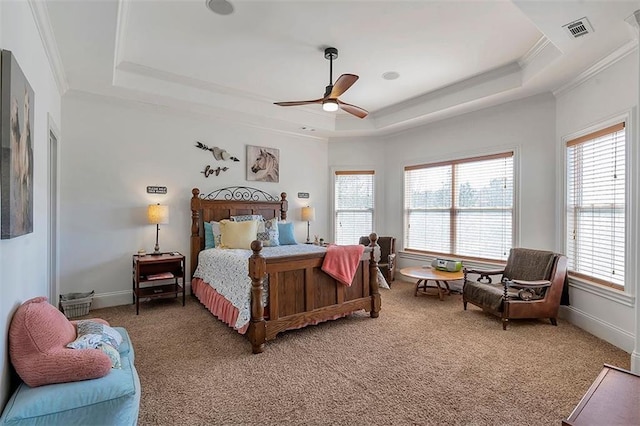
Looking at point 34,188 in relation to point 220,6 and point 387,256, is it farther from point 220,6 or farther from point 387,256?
point 387,256

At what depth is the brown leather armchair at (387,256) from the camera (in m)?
5.46

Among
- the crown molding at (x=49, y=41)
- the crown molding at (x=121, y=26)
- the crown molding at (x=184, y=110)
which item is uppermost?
the crown molding at (x=121, y=26)

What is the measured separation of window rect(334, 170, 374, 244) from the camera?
6.24 meters

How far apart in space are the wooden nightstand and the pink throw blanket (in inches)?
81.0

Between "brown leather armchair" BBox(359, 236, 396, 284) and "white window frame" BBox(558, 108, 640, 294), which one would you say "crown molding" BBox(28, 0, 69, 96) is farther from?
"white window frame" BBox(558, 108, 640, 294)

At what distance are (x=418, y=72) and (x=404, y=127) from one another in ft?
5.33

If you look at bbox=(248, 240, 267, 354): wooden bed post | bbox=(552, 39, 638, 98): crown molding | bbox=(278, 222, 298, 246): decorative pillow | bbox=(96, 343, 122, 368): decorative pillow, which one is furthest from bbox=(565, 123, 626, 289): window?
bbox=(96, 343, 122, 368): decorative pillow

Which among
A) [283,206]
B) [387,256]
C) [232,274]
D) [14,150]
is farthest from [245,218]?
[14,150]

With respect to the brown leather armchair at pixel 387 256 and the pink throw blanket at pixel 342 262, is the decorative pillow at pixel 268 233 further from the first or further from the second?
the brown leather armchair at pixel 387 256

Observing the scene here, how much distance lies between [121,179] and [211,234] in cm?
137

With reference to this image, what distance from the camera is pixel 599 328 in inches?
127

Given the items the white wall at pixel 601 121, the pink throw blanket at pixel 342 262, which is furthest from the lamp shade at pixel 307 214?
the white wall at pixel 601 121

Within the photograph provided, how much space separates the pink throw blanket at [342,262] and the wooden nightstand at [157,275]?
6.75 ft

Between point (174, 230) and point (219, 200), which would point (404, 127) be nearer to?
point (219, 200)
